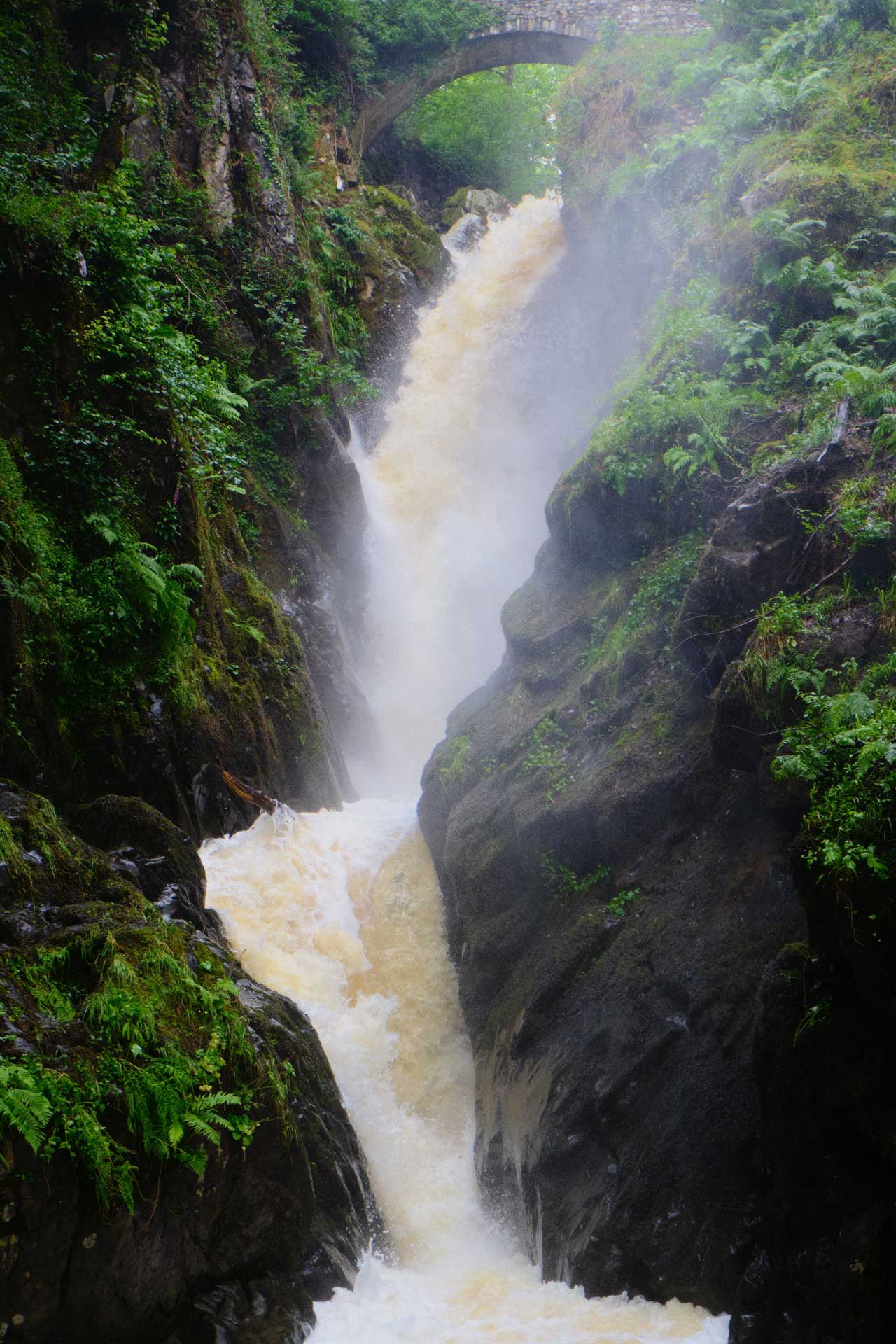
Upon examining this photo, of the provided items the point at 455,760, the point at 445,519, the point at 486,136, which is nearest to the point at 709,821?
the point at 455,760

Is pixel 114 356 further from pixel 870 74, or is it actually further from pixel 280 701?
pixel 870 74

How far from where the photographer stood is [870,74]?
1292 centimetres

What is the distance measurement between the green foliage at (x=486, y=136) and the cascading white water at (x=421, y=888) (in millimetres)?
6544

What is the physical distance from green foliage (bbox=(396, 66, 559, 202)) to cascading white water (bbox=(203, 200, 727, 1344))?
258 inches

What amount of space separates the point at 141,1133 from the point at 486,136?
3087 centimetres

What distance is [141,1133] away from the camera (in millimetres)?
4680

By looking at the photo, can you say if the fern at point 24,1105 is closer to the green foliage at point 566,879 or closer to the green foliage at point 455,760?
the green foliage at point 566,879

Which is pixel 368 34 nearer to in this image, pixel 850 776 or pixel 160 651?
pixel 160 651

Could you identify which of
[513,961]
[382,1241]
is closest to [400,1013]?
[513,961]

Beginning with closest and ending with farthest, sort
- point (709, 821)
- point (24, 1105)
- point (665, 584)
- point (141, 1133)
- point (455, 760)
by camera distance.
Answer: point (24, 1105), point (141, 1133), point (709, 821), point (665, 584), point (455, 760)

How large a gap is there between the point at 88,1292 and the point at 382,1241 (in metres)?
3.25

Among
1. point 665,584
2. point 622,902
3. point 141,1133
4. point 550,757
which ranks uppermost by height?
point 665,584

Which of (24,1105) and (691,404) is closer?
(24,1105)

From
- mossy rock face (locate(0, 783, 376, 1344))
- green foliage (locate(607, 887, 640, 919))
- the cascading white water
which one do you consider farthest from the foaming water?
mossy rock face (locate(0, 783, 376, 1344))
